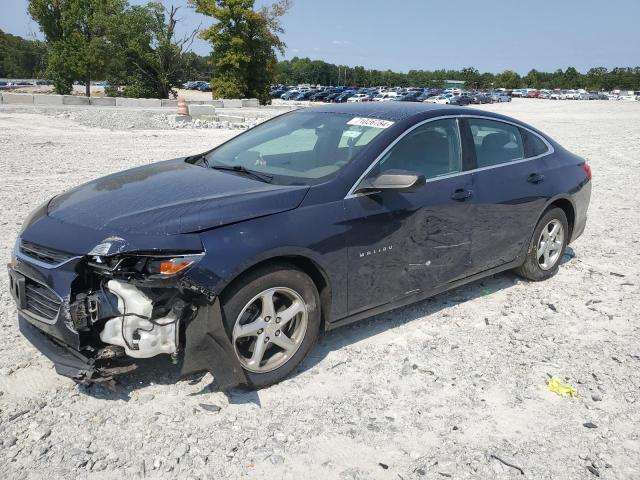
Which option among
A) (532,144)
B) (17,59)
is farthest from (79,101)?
(17,59)

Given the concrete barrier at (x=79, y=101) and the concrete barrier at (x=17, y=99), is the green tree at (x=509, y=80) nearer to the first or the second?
the concrete barrier at (x=79, y=101)

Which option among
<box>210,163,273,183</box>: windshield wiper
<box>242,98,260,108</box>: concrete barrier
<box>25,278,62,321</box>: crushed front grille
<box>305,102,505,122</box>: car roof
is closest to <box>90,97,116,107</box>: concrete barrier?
<box>242,98,260,108</box>: concrete barrier

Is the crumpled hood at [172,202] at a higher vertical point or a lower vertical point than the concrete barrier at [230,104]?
lower

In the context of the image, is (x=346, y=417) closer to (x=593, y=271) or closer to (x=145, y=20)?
(x=593, y=271)

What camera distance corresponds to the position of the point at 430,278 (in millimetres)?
4359

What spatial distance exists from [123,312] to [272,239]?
2.99 feet

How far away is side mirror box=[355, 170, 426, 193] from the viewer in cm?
367

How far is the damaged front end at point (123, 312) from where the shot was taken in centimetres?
304

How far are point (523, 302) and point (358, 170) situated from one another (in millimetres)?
2313

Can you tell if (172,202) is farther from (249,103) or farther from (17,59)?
(17,59)

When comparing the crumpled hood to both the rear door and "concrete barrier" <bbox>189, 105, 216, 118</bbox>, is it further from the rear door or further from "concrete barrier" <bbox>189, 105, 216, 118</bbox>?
"concrete barrier" <bbox>189, 105, 216, 118</bbox>

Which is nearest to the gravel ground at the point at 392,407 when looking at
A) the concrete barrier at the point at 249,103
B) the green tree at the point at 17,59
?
the concrete barrier at the point at 249,103

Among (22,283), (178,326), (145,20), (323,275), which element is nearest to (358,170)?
(323,275)

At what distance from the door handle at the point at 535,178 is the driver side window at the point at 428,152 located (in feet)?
3.13
